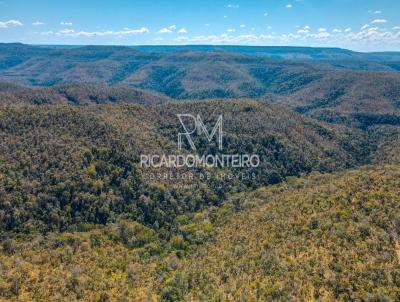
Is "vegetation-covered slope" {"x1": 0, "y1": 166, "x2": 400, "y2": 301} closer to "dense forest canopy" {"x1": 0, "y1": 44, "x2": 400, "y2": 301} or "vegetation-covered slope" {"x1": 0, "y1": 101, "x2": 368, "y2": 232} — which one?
"dense forest canopy" {"x1": 0, "y1": 44, "x2": 400, "y2": 301}

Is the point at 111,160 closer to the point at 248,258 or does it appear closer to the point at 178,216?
the point at 178,216

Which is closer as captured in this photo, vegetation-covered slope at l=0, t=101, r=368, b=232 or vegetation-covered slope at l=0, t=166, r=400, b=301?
vegetation-covered slope at l=0, t=166, r=400, b=301

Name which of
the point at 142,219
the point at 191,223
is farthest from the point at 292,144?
the point at 142,219

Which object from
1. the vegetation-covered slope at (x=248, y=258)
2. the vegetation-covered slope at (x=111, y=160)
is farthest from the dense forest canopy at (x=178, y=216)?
the vegetation-covered slope at (x=111, y=160)

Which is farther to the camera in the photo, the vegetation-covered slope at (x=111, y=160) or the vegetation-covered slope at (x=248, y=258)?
the vegetation-covered slope at (x=111, y=160)

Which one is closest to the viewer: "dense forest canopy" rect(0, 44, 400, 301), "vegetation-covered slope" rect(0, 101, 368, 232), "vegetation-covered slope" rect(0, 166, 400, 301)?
"vegetation-covered slope" rect(0, 166, 400, 301)

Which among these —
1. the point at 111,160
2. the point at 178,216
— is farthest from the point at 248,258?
the point at 111,160

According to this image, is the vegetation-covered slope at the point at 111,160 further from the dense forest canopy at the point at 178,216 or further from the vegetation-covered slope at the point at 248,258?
the vegetation-covered slope at the point at 248,258

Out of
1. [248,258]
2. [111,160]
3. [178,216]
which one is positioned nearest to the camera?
[248,258]

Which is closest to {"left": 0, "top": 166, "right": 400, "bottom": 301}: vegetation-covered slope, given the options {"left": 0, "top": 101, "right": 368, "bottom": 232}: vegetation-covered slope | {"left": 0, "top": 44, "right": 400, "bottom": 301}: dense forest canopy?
{"left": 0, "top": 44, "right": 400, "bottom": 301}: dense forest canopy
